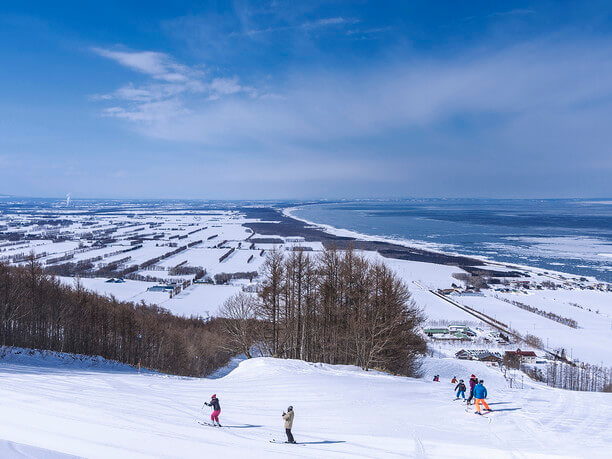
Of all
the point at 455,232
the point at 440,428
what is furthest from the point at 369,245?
the point at 440,428

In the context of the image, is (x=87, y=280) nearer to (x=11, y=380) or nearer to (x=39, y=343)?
(x=39, y=343)

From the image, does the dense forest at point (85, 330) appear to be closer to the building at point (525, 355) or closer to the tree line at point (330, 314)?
the tree line at point (330, 314)

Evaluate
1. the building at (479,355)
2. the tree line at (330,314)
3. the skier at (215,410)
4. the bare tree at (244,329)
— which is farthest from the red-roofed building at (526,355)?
the skier at (215,410)

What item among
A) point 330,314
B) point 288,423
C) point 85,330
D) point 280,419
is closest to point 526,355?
point 330,314

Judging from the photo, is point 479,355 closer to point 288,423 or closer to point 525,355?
point 525,355

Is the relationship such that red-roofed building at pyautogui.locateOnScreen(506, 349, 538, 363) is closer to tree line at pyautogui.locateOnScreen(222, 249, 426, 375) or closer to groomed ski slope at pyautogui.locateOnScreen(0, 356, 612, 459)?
tree line at pyautogui.locateOnScreen(222, 249, 426, 375)
